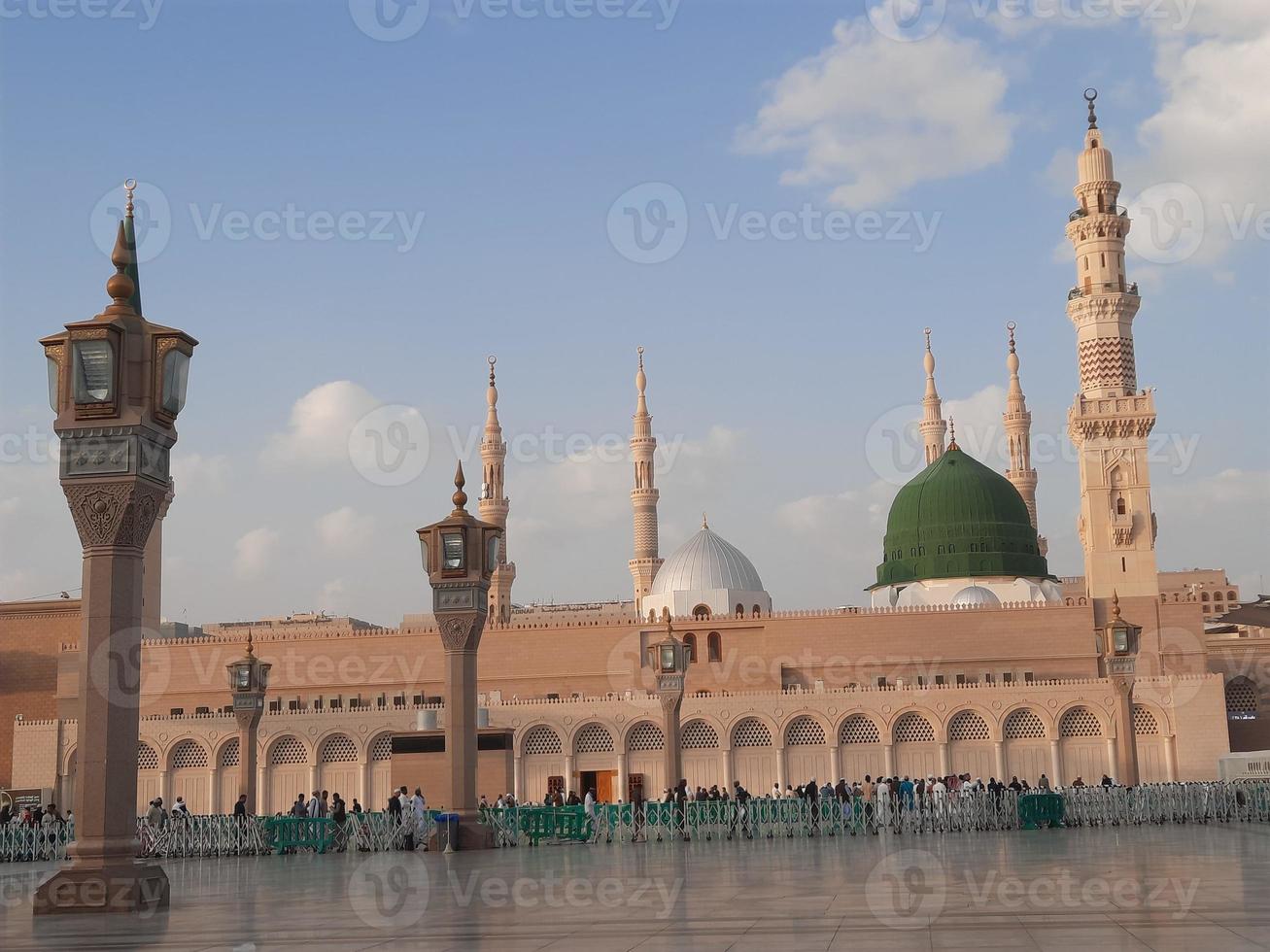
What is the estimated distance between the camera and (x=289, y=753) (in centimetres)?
3816

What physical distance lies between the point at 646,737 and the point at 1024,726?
9.91 meters

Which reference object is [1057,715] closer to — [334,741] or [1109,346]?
[1109,346]

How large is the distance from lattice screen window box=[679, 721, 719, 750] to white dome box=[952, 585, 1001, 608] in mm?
8740

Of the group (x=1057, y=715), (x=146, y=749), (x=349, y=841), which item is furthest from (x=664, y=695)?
(x=146, y=749)

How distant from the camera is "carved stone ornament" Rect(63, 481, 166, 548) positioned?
29.7 feet

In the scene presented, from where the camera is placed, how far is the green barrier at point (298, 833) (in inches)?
701

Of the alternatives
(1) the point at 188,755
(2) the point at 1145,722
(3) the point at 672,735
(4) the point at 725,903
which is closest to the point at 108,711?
(4) the point at 725,903

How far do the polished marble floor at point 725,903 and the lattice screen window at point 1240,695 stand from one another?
2910cm

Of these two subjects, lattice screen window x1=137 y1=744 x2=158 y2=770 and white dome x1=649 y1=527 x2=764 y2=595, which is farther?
white dome x1=649 y1=527 x2=764 y2=595

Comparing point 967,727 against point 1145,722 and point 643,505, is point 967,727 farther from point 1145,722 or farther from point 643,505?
point 643,505

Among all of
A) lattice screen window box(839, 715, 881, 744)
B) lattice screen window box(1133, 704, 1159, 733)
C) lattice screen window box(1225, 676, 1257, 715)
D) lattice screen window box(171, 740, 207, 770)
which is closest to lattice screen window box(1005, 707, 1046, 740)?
lattice screen window box(1133, 704, 1159, 733)

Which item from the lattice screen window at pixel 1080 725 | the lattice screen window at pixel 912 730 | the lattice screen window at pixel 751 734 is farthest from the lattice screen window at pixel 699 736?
the lattice screen window at pixel 1080 725

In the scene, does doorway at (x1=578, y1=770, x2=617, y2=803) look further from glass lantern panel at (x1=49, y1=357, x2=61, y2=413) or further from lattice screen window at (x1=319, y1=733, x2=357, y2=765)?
glass lantern panel at (x1=49, y1=357, x2=61, y2=413)

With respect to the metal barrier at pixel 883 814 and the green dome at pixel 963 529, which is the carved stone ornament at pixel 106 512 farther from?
the green dome at pixel 963 529
